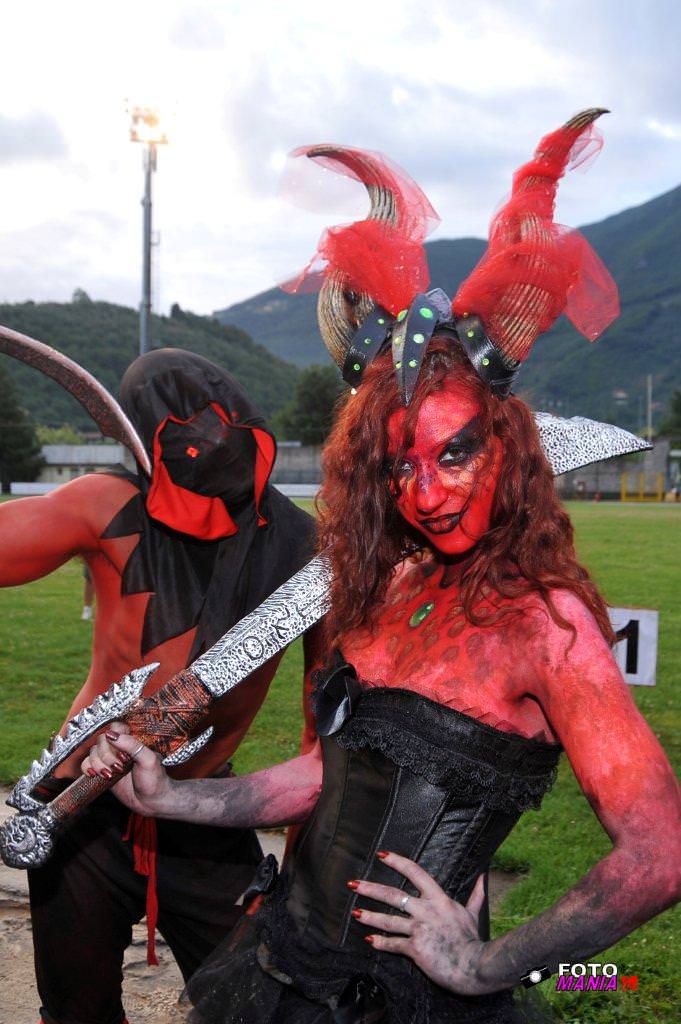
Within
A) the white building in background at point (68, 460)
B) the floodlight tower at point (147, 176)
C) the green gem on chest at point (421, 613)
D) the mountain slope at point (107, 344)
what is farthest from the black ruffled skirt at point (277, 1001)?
the mountain slope at point (107, 344)

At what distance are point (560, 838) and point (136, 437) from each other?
367cm

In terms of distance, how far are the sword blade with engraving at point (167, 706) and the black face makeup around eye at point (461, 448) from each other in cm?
52

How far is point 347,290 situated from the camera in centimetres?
194

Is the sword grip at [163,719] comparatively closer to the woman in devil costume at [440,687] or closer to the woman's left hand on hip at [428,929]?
the woman in devil costume at [440,687]

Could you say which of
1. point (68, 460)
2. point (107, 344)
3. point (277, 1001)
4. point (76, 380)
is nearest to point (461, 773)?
point (277, 1001)

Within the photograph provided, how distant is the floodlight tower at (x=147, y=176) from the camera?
16547 millimetres

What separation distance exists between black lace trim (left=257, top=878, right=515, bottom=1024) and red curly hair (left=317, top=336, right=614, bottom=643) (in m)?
0.54

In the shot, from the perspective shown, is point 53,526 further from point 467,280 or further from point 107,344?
point 107,344

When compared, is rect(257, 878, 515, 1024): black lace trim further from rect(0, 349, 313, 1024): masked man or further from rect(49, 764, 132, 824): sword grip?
rect(0, 349, 313, 1024): masked man

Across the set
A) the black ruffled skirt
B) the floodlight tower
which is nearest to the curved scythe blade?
the black ruffled skirt

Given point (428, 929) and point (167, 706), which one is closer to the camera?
point (428, 929)

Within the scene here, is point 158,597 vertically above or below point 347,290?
below

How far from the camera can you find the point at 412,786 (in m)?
1.69

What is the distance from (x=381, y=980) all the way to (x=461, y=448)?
0.86 m
